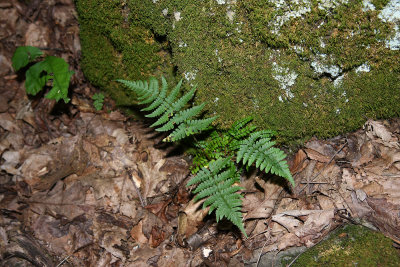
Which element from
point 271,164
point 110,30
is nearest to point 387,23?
point 271,164

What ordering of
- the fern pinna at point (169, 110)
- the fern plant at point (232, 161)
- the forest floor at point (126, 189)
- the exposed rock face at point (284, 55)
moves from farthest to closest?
the fern pinna at point (169, 110) < the forest floor at point (126, 189) < the fern plant at point (232, 161) < the exposed rock face at point (284, 55)

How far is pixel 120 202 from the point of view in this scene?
384cm

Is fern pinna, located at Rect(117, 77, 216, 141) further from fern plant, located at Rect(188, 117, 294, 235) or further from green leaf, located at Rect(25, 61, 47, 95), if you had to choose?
green leaf, located at Rect(25, 61, 47, 95)

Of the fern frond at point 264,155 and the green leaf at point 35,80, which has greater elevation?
the green leaf at point 35,80

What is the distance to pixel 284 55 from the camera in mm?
2883

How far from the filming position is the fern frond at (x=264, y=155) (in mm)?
2791

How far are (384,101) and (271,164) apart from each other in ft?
4.50

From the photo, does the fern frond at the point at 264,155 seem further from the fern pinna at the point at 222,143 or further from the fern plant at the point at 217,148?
the fern pinna at the point at 222,143

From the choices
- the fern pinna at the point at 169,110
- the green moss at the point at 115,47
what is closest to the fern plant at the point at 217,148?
the fern pinna at the point at 169,110

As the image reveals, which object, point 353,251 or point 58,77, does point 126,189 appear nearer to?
point 58,77

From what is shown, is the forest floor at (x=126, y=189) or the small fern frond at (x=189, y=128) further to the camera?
the small fern frond at (x=189, y=128)

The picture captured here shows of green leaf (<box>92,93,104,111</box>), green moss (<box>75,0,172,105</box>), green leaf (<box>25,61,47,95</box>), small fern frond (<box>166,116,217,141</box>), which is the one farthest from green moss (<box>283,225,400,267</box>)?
green leaf (<box>25,61,47,95</box>)

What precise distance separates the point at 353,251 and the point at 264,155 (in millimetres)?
1141

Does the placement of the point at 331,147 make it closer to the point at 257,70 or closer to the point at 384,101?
the point at 384,101
